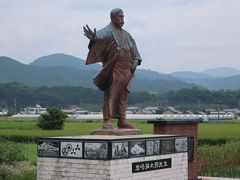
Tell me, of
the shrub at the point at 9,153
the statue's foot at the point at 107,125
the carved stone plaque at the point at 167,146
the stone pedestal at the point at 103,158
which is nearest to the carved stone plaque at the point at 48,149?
the stone pedestal at the point at 103,158

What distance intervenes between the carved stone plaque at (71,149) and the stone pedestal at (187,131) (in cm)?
367

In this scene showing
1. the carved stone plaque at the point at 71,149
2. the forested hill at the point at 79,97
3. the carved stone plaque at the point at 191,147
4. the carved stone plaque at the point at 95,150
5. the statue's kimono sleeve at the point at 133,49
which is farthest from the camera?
the forested hill at the point at 79,97

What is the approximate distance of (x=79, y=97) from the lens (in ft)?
372

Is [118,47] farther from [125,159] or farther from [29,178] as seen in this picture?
[29,178]

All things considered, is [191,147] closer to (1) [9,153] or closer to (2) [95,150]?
(2) [95,150]

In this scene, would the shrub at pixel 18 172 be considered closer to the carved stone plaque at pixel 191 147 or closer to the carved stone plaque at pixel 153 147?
the carved stone plaque at pixel 153 147

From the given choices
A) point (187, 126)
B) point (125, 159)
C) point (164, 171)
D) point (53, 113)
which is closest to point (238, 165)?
point (187, 126)

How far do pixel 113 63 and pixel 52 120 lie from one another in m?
25.0

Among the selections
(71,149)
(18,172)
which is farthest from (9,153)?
(71,149)

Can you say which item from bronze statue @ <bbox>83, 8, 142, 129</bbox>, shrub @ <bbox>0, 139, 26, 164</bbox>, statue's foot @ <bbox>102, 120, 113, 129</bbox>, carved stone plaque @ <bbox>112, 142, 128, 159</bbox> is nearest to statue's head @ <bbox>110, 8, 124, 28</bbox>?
bronze statue @ <bbox>83, 8, 142, 129</bbox>

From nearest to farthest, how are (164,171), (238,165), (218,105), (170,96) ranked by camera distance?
(164,171)
(238,165)
(218,105)
(170,96)

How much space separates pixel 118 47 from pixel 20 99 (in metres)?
101

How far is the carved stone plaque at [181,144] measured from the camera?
1027cm

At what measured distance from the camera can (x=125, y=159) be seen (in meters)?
8.59
